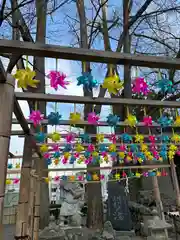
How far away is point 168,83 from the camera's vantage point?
7.18 feet

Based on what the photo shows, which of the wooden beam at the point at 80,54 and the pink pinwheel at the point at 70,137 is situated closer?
the wooden beam at the point at 80,54

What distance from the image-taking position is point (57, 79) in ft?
6.59

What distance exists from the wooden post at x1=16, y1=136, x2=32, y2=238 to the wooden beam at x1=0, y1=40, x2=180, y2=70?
6.85ft

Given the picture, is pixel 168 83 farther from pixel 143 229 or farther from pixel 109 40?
pixel 109 40

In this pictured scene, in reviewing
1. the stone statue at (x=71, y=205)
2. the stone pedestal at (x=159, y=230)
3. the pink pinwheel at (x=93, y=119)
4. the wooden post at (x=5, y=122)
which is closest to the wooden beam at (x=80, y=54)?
the wooden post at (x=5, y=122)

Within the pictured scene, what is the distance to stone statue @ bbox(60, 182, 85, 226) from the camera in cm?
719

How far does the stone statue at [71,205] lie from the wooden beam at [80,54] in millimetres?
6743

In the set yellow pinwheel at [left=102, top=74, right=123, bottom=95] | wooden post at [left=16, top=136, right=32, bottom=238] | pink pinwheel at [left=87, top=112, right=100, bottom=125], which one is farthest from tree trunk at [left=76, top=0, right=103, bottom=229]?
yellow pinwheel at [left=102, top=74, right=123, bottom=95]

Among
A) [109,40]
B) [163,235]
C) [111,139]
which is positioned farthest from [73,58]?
[109,40]

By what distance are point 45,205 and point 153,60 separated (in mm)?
7382

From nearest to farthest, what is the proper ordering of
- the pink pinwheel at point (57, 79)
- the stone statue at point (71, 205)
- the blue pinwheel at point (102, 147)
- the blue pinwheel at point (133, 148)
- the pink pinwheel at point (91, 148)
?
1. the pink pinwheel at point (57, 79)
2. the pink pinwheel at point (91, 148)
3. the blue pinwheel at point (102, 147)
4. the blue pinwheel at point (133, 148)
5. the stone statue at point (71, 205)

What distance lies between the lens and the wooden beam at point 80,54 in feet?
4.54

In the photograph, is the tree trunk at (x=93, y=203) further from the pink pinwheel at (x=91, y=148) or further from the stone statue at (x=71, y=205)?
the pink pinwheel at (x=91, y=148)

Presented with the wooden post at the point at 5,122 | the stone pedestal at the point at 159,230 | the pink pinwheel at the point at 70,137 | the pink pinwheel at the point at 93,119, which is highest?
the pink pinwheel at the point at 93,119
